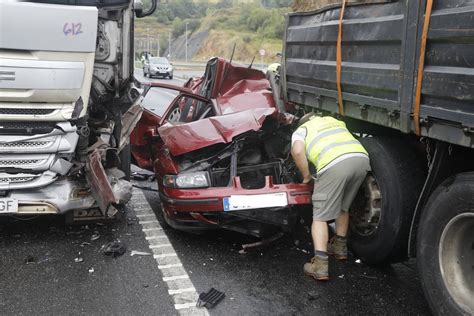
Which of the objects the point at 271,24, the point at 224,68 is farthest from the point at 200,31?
the point at 224,68

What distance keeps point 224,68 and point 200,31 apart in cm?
8127

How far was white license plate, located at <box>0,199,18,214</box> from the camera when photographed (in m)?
4.24

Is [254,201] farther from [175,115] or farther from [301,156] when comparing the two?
[175,115]

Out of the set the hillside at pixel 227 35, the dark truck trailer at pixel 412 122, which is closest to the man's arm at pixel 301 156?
the dark truck trailer at pixel 412 122

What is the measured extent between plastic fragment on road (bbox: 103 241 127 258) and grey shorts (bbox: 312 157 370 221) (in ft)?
5.41

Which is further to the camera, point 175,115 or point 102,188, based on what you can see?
point 175,115

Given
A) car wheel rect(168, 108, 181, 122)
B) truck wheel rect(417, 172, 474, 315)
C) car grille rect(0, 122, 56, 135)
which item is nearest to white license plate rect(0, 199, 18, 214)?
car grille rect(0, 122, 56, 135)

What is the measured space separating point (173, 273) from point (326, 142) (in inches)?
60.4

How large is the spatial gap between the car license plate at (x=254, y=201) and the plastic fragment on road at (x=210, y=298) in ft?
2.35

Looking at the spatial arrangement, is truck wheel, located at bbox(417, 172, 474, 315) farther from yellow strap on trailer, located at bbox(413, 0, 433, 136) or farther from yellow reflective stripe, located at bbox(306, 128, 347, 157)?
yellow reflective stripe, located at bbox(306, 128, 347, 157)

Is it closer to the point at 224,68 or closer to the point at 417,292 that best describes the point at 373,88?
the point at 417,292

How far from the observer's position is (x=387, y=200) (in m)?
3.71

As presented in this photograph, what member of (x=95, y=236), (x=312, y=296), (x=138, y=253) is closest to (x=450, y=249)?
(x=312, y=296)

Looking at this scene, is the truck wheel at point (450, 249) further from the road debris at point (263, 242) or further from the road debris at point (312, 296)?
the road debris at point (263, 242)
